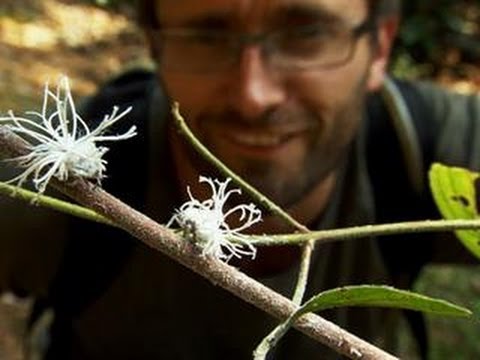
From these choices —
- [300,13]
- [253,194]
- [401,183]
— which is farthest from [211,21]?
[253,194]

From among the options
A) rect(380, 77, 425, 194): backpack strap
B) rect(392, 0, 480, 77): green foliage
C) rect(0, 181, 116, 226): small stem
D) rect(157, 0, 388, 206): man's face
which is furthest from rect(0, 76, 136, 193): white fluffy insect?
rect(392, 0, 480, 77): green foliage

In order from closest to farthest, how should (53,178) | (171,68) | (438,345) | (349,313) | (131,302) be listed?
(53,178), (349,313), (131,302), (171,68), (438,345)

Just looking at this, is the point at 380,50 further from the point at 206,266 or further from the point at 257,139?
the point at 206,266

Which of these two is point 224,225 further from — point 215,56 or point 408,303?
point 215,56

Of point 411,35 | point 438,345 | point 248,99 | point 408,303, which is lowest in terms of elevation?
point 438,345

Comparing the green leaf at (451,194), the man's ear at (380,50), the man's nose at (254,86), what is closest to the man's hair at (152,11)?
the man's ear at (380,50)

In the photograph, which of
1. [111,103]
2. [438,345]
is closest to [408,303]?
[111,103]

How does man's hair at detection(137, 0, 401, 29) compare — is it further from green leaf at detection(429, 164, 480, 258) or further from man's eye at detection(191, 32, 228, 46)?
green leaf at detection(429, 164, 480, 258)
